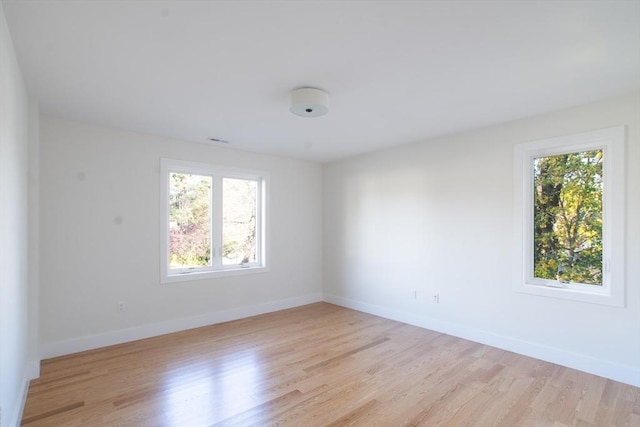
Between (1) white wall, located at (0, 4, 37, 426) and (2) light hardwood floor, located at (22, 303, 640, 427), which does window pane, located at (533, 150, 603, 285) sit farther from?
(1) white wall, located at (0, 4, 37, 426)

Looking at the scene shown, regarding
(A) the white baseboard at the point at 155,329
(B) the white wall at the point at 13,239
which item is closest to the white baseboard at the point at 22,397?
(B) the white wall at the point at 13,239

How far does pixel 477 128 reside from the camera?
382cm

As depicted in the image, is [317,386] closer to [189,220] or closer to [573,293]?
[573,293]

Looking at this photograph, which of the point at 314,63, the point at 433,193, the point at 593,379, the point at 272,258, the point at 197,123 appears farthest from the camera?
the point at 272,258

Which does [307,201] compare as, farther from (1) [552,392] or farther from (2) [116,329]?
(1) [552,392]

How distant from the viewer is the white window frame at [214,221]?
4160 millimetres

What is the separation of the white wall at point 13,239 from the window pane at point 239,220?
89.6 inches

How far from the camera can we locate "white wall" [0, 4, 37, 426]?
6.03 ft

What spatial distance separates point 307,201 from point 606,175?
4011 millimetres

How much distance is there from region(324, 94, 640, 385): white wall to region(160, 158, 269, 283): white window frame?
129 centimetres

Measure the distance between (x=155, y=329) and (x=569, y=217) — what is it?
16.0ft

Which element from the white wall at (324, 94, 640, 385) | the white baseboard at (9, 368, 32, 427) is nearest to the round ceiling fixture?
the white wall at (324, 94, 640, 385)

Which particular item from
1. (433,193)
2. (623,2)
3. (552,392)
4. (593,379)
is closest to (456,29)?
(623,2)

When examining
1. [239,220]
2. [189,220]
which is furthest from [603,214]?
[189,220]
